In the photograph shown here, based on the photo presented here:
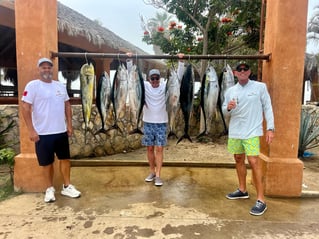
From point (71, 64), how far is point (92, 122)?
6.13 m

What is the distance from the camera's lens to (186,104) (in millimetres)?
3449

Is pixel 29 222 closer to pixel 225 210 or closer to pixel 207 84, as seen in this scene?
pixel 225 210

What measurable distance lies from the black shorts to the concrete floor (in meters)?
0.57

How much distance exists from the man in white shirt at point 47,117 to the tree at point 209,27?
6154 millimetres

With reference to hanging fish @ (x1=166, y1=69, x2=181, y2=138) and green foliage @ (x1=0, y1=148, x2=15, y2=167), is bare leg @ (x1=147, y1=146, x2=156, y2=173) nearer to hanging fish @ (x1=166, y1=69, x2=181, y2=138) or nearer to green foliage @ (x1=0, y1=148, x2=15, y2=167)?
hanging fish @ (x1=166, y1=69, x2=181, y2=138)

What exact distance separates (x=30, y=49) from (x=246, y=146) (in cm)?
319

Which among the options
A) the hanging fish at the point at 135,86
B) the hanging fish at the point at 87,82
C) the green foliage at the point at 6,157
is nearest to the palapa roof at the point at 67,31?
the green foliage at the point at 6,157

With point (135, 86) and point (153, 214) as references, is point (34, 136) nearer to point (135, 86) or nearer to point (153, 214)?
point (135, 86)

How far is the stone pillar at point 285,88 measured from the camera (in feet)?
11.7

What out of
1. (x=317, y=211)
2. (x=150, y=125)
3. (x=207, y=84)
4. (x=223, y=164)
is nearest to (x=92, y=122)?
(x=150, y=125)

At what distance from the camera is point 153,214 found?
3.18 metres

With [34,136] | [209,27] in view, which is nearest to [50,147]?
[34,136]

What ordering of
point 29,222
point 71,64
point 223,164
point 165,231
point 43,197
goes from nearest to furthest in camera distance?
point 165,231
point 29,222
point 43,197
point 223,164
point 71,64

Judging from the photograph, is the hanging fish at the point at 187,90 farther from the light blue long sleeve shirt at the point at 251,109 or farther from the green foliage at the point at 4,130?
the green foliage at the point at 4,130
